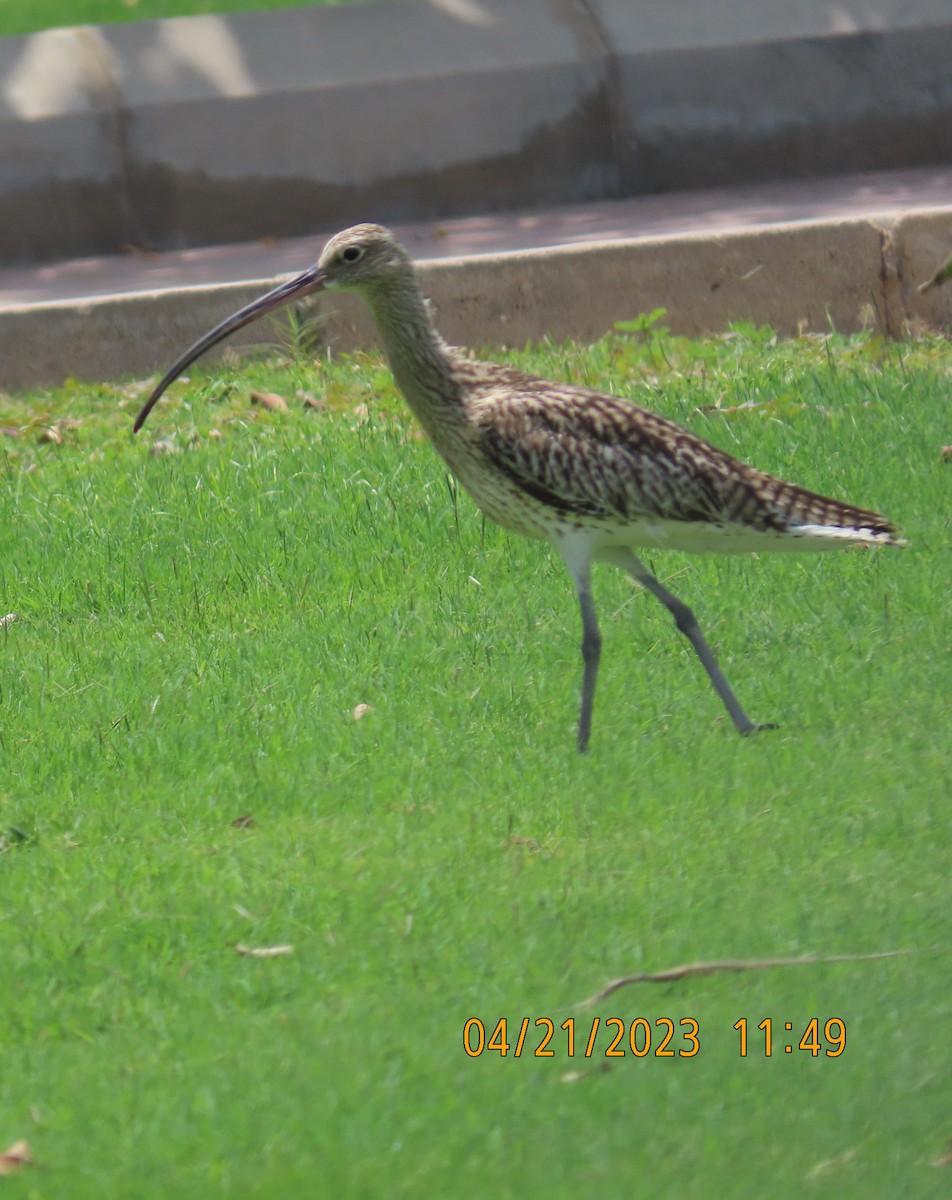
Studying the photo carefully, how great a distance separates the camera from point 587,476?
19.9 feet

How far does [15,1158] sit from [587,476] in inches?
117

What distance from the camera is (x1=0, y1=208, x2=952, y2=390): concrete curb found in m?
10.5

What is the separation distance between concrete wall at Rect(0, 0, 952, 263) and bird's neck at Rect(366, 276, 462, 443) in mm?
7136

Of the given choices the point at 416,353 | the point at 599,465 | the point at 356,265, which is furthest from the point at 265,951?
the point at 356,265

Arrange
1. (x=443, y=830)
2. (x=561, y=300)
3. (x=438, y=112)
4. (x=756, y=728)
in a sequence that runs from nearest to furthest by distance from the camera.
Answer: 1. (x=443, y=830)
2. (x=756, y=728)
3. (x=561, y=300)
4. (x=438, y=112)

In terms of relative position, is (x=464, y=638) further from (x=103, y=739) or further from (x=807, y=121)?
(x=807, y=121)

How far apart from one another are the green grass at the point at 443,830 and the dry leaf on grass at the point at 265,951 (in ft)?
0.13

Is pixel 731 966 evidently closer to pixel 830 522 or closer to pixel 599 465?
pixel 830 522

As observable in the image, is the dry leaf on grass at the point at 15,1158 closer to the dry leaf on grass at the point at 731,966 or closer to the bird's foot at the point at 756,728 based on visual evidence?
the dry leaf on grass at the point at 731,966

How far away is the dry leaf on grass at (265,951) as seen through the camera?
4.73 metres

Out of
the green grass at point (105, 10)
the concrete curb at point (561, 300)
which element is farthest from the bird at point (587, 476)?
the green grass at point (105, 10)
